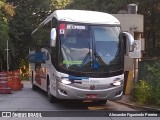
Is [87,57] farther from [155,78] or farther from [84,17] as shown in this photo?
[155,78]

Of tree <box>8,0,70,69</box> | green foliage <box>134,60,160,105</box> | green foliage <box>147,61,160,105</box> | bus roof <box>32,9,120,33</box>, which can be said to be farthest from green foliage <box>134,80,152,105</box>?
tree <box>8,0,70,69</box>

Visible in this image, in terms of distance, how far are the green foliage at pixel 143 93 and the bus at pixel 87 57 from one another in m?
1.60

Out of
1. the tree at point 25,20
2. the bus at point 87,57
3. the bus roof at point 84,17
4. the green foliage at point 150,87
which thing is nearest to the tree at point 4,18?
the tree at point 25,20

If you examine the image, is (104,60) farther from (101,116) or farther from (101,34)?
(101,116)

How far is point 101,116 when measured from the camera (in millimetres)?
13867

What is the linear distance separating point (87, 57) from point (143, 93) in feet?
10.5

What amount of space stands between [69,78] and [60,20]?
2289 millimetres

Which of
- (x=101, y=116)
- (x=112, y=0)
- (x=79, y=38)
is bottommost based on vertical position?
(x=101, y=116)

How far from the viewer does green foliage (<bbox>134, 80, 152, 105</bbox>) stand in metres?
16.7

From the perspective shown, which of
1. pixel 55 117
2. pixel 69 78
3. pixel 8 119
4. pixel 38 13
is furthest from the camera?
pixel 38 13

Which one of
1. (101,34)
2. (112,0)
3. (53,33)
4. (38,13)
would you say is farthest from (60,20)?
(38,13)

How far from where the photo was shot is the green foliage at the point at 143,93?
16688 mm

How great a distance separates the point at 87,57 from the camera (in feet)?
50.1

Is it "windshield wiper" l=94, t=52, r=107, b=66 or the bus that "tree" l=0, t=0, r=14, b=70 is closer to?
the bus
